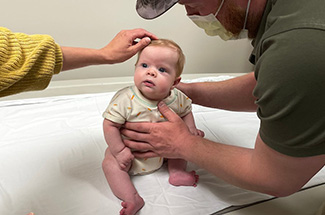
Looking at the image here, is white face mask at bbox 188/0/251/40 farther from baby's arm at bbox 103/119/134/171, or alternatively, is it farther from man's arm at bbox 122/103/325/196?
baby's arm at bbox 103/119/134/171

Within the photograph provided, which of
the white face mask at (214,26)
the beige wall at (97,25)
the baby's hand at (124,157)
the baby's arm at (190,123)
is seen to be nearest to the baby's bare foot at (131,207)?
the baby's hand at (124,157)

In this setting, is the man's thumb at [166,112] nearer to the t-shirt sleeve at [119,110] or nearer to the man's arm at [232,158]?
the man's arm at [232,158]

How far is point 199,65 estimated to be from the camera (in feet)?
7.35

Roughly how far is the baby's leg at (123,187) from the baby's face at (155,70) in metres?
0.30

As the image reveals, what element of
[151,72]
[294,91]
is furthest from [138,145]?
[294,91]

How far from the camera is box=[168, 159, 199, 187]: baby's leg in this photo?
1.15m

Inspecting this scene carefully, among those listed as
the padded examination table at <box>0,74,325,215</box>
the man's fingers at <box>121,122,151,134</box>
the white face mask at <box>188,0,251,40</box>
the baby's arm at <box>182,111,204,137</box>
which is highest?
the white face mask at <box>188,0,251,40</box>

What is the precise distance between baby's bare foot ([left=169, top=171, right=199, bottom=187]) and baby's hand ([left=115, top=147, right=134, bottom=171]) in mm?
192

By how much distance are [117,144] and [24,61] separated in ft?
1.43

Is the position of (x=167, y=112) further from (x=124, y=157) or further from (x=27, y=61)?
(x=27, y=61)

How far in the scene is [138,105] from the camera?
3.49 feet

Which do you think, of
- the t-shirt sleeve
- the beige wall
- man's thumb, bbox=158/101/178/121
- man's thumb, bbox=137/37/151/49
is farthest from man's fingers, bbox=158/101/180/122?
the beige wall

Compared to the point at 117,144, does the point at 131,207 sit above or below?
below

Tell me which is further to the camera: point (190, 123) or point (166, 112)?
point (190, 123)
